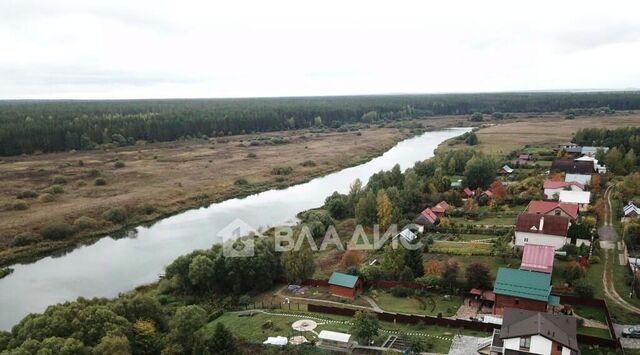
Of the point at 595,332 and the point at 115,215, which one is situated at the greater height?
the point at 595,332

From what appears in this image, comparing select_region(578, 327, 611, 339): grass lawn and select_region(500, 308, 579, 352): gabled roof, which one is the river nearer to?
select_region(500, 308, 579, 352): gabled roof

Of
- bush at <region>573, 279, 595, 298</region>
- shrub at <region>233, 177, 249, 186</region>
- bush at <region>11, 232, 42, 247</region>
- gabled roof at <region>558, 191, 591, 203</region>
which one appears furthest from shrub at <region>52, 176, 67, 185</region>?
bush at <region>573, 279, 595, 298</region>

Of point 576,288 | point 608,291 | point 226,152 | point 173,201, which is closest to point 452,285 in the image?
point 576,288

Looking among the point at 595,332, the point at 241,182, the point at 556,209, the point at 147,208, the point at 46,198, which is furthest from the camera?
the point at 241,182

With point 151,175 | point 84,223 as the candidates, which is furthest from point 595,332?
point 151,175

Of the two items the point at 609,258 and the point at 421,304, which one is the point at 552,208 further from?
the point at 421,304

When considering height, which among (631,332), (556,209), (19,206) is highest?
(556,209)
